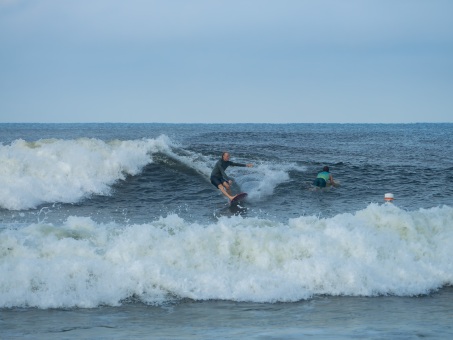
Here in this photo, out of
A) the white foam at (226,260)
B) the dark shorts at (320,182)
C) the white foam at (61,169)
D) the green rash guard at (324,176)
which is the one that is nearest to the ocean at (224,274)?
the white foam at (226,260)

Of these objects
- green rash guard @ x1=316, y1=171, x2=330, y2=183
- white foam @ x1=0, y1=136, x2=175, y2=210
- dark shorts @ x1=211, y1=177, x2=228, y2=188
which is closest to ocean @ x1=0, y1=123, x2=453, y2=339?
white foam @ x1=0, y1=136, x2=175, y2=210

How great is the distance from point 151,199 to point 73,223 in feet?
21.8

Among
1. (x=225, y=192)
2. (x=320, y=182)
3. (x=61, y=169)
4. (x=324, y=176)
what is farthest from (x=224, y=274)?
(x=61, y=169)

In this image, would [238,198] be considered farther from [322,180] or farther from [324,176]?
[324,176]

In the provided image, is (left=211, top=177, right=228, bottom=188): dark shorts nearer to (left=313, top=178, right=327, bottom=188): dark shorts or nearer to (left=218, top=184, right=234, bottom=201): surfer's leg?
(left=218, top=184, right=234, bottom=201): surfer's leg

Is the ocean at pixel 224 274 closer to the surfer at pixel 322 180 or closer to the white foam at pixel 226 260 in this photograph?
the white foam at pixel 226 260

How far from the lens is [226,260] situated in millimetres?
10844

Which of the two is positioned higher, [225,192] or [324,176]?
[324,176]

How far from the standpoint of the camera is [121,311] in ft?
28.9

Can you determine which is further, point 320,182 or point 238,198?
point 320,182

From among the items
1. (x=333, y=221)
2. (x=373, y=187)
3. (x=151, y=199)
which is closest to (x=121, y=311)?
(x=333, y=221)

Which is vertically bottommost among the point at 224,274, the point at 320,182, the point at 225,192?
the point at 224,274

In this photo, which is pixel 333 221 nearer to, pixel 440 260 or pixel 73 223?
pixel 440 260

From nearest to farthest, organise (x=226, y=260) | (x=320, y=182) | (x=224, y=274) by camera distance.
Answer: (x=224, y=274), (x=226, y=260), (x=320, y=182)
